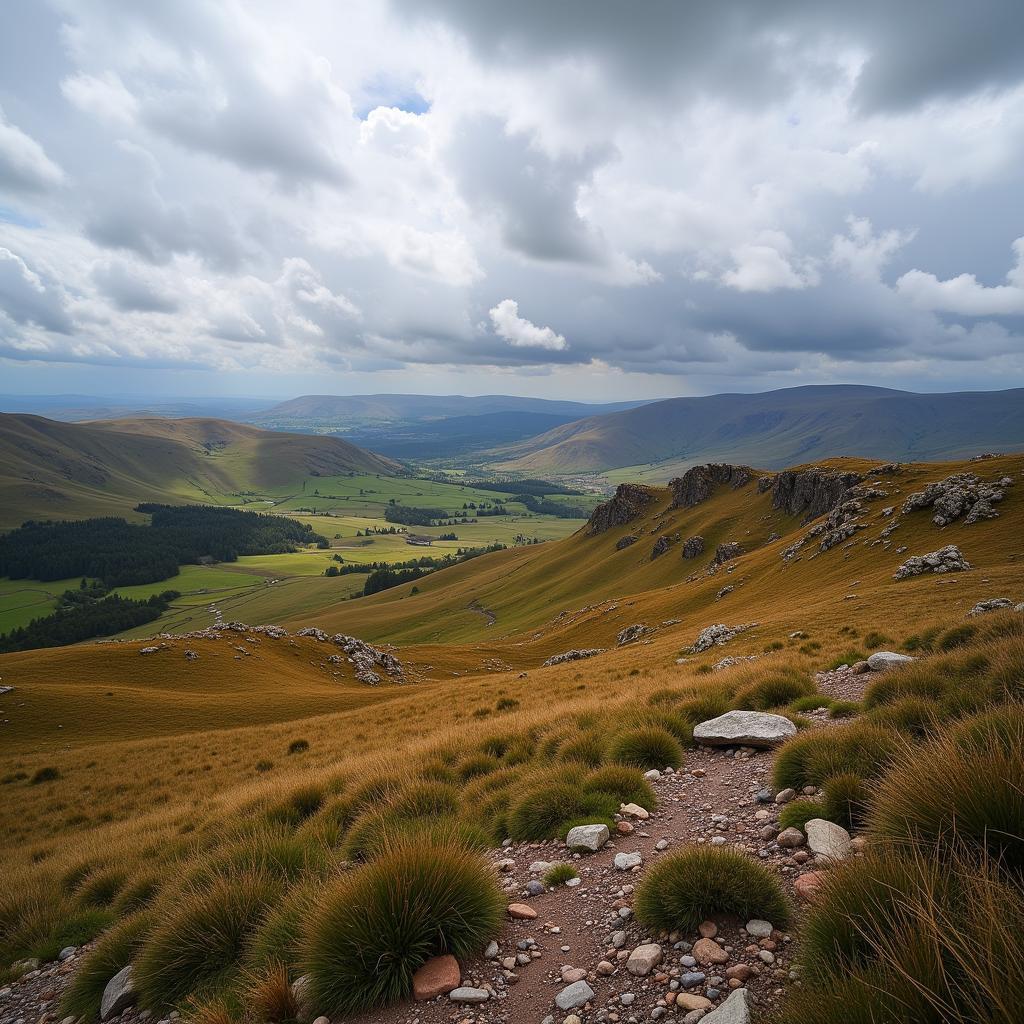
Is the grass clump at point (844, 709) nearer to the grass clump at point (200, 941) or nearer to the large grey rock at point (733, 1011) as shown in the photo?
the large grey rock at point (733, 1011)

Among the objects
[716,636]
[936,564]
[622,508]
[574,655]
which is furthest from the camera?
[622,508]

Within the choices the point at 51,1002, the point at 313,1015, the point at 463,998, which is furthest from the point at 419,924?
the point at 51,1002

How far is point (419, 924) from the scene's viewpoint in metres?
5.30

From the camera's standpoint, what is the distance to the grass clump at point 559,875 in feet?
22.3

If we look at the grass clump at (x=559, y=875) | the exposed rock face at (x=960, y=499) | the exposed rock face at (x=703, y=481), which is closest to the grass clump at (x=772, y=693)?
the grass clump at (x=559, y=875)

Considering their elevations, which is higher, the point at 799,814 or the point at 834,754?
the point at 834,754

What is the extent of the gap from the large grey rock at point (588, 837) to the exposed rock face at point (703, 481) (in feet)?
462

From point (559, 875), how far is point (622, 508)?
15843 cm

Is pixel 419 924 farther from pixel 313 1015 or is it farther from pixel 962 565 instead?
pixel 962 565

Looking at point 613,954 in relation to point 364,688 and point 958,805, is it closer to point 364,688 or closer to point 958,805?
point 958,805

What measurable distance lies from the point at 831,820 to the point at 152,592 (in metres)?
238

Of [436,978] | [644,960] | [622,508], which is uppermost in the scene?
[644,960]

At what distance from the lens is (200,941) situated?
646cm

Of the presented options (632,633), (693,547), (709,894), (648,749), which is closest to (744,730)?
(648,749)
